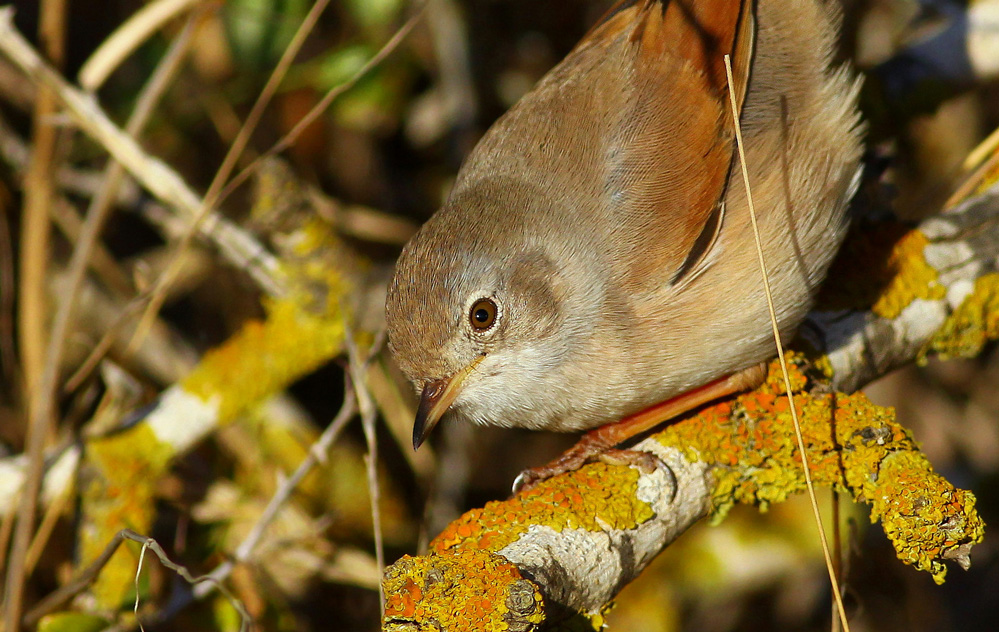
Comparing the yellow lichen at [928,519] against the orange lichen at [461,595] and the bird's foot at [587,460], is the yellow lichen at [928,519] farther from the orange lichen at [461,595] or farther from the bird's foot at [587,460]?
the orange lichen at [461,595]

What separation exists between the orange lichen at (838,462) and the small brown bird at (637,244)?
13 centimetres

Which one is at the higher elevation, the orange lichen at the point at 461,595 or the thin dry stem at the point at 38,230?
the thin dry stem at the point at 38,230

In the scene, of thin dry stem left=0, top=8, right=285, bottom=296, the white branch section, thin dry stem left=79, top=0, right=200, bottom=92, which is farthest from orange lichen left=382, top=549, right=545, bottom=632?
thin dry stem left=79, top=0, right=200, bottom=92

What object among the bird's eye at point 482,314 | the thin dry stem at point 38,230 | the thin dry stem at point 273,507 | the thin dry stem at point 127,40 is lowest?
the thin dry stem at point 273,507

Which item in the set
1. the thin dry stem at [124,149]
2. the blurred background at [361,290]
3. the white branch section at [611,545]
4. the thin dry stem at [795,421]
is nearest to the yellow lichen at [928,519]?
the thin dry stem at [795,421]

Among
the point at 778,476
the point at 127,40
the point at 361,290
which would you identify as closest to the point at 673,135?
the point at 778,476

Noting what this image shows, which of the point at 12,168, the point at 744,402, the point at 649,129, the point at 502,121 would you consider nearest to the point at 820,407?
the point at 744,402

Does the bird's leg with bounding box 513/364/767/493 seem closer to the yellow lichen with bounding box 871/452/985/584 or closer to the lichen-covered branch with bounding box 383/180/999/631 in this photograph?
the lichen-covered branch with bounding box 383/180/999/631

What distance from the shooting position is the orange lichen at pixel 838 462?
1975 mm

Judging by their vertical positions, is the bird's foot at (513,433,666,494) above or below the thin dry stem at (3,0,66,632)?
below

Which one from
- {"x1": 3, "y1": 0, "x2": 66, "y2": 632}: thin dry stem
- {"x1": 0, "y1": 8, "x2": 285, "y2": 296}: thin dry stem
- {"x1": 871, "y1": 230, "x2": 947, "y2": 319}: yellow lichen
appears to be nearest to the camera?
{"x1": 871, "y1": 230, "x2": 947, "y2": 319}: yellow lichen

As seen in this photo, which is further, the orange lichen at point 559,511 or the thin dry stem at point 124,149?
the thin dry stem at point 124,149

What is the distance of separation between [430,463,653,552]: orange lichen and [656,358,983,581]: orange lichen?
0.26m

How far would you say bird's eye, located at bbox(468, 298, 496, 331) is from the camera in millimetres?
2533
